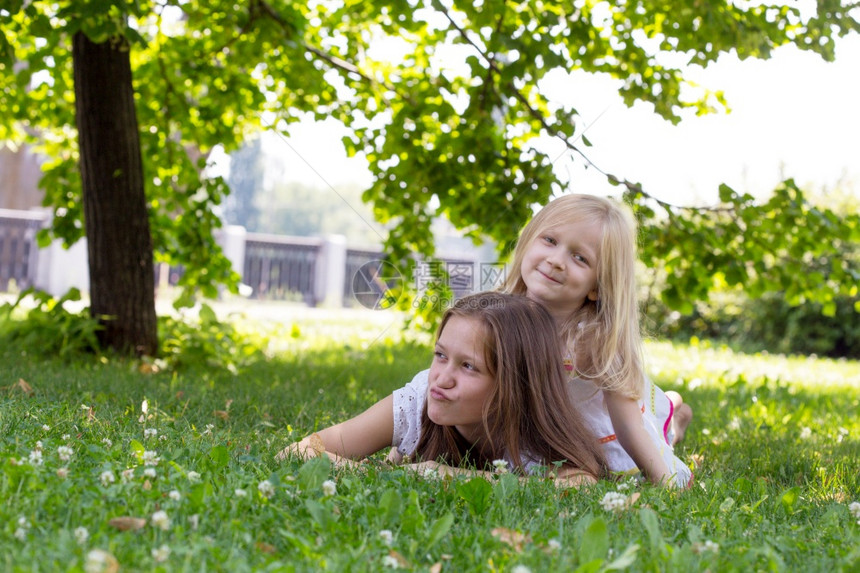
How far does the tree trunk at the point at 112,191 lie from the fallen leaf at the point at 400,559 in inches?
163

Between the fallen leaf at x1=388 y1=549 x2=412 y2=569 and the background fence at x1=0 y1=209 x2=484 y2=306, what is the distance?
16.8 m

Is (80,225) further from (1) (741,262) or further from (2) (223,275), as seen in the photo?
(1) (741,262)

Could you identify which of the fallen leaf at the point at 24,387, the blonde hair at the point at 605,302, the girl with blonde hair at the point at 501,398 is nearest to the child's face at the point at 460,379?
the girl with blonde hair at the point at 501,398

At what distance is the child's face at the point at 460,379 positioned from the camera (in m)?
2.81

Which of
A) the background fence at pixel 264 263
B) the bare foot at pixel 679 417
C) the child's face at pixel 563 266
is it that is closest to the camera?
the child's face at pixel 563 266

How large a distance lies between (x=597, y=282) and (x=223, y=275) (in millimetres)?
3851

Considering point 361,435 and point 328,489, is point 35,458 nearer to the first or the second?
point 328,489

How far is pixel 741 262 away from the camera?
5.52 m

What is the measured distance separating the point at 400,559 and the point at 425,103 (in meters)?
4.49

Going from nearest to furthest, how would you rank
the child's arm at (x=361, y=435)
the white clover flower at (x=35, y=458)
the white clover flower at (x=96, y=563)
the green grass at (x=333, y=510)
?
the white clover flower at (x=96, y=563) → the green grass at (x=333, y=510) → the white clover flower at (x=35, y=458) → the child's arm at (x=361, y=435)

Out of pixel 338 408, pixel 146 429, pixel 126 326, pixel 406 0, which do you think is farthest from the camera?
pixel 126 326

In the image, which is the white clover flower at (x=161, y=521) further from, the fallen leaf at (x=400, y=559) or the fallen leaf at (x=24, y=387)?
the fallen leaf at (x=24, y=387)

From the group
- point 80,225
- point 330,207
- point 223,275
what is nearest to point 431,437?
point 223,275

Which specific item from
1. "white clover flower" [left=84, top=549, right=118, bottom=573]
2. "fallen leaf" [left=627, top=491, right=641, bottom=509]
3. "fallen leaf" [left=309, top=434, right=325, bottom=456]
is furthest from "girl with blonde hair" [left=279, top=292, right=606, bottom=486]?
"white clover flower" [left=84, top=549, right=118, bottom=573]
